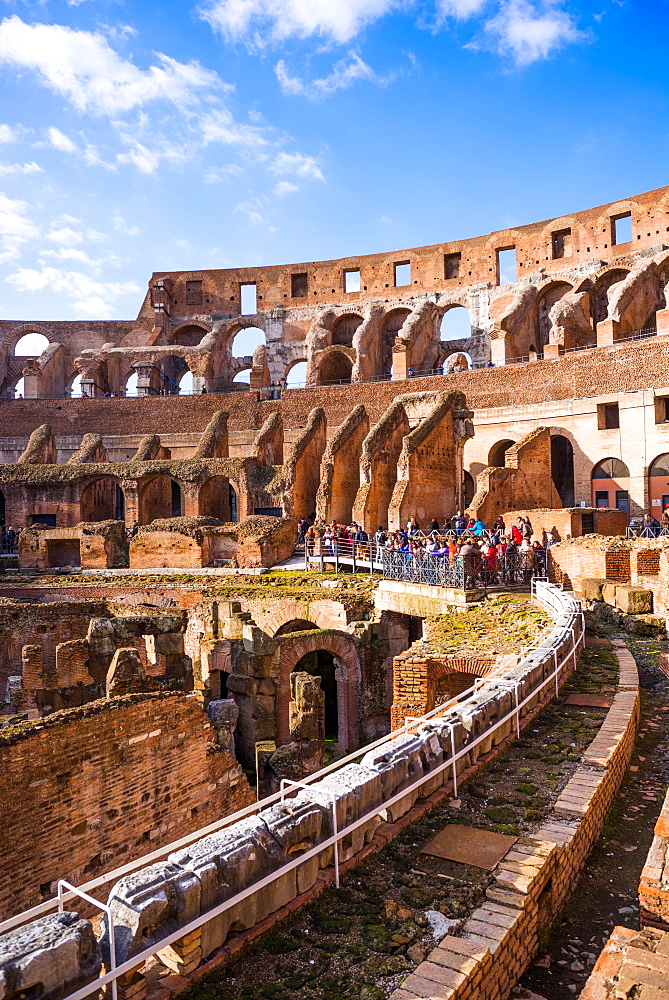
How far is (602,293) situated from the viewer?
37.3 metres

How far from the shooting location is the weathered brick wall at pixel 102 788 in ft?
19.5

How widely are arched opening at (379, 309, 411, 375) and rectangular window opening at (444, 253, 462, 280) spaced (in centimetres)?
372

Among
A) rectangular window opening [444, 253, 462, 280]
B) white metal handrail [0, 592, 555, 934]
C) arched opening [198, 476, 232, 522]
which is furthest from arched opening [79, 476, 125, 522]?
white metal handrail [0, 592, 555, 934]

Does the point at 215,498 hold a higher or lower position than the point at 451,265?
lower

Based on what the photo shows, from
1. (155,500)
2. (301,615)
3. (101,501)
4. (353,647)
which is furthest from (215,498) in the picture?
(353,647)

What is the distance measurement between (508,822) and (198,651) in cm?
1374

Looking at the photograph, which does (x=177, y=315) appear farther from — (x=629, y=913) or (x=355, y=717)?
(x=629, y=913)

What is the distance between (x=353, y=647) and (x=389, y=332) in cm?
3175

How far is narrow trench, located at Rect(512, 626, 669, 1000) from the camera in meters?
3.52

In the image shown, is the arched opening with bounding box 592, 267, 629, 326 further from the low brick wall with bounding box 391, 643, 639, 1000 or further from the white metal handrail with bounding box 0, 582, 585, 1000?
the low brick wall with bounding box 391, 643, 639, 1000

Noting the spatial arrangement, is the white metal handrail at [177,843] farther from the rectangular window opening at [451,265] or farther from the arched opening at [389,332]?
the rectangular window opening at [451,265]

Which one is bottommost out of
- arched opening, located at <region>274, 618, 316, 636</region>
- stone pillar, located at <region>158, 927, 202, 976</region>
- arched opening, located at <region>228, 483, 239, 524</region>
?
arched opening, located at <region>274, 618, 316, 636</region>

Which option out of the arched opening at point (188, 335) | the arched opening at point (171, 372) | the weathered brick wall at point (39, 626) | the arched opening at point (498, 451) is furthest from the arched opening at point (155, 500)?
the arched opening at point (188, 335)

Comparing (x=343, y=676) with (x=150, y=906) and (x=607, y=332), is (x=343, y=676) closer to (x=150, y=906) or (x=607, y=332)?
(x=150, y=906)
